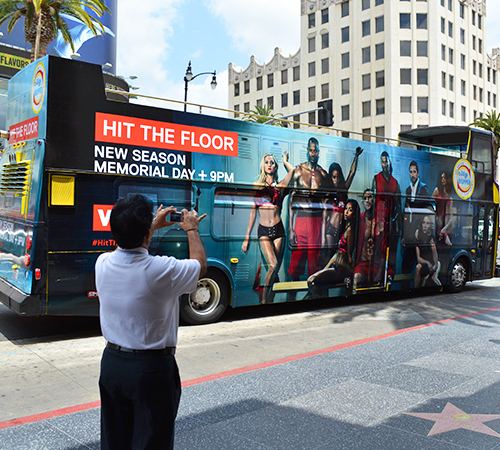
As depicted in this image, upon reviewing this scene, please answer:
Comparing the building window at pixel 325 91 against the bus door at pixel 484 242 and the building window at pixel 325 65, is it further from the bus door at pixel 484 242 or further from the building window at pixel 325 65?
the bus door at pixel 484 242

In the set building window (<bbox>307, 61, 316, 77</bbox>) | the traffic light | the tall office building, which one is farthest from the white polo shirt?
building window (<bbox>307, 61, 316, 77</bbox>)

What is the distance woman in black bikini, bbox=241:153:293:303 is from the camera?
368 inches

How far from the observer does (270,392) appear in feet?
17.2

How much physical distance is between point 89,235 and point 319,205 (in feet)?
15.5

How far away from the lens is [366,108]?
189ft

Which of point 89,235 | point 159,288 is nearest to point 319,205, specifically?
point 89,235

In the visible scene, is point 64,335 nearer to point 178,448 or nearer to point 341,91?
point 178,448

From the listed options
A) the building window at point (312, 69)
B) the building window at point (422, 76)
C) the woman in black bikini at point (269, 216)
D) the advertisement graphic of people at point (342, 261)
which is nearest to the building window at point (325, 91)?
the building window at point (312, 69)

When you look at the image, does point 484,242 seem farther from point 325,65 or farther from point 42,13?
point 325,65

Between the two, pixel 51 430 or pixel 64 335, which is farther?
pixel 64 335

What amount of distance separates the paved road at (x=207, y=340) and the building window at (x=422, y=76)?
48.4 metres

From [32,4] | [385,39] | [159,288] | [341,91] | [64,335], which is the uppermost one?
[385,39]

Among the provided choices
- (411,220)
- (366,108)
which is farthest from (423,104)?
(411,220)

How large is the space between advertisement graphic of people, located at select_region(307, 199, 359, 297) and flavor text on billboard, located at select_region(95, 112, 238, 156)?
121 inches
